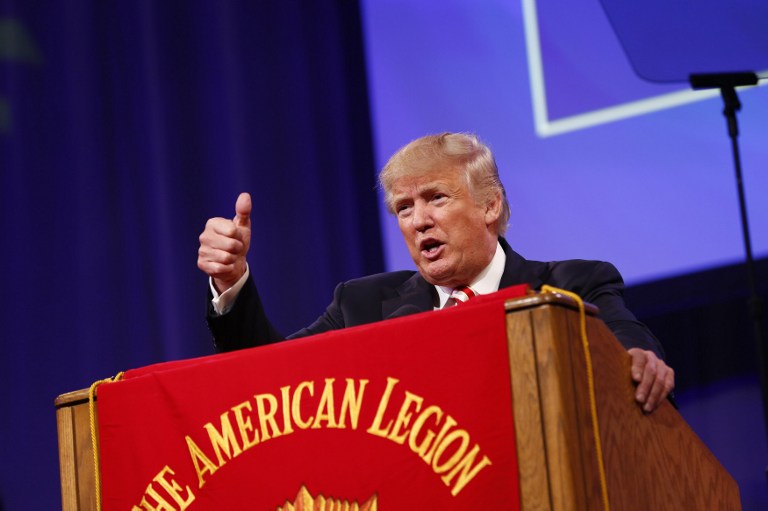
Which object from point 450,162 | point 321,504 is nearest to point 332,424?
point 321,504

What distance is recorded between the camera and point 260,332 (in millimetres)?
1866

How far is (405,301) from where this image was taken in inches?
83.5

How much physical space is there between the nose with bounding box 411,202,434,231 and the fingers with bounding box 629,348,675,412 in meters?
0.82

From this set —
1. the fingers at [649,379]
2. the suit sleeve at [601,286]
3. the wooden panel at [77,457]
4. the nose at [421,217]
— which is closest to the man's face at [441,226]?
the nose at [421,217]

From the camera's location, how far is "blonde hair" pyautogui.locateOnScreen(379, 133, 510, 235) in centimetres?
217

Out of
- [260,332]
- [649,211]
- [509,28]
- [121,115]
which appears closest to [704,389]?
[649,211]

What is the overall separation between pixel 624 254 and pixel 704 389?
0.45 metres

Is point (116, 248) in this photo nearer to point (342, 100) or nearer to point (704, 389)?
point (342, 100)

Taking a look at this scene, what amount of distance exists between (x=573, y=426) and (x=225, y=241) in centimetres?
81

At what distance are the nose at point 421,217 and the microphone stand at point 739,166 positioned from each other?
741 mm

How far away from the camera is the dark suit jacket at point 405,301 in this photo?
1835mm

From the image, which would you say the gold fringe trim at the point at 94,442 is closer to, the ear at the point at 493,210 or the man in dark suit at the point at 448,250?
the man in dark suit at the point at 448,250

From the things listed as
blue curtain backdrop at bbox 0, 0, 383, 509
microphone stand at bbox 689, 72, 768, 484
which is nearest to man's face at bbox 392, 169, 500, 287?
microphone stand at bbox 689, 72, 768, 484

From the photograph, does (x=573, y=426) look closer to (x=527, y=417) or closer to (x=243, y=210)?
(x=527, y=417)
